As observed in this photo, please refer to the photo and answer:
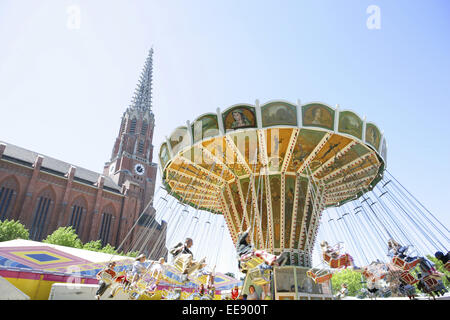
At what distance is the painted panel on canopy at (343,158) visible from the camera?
8.51 m

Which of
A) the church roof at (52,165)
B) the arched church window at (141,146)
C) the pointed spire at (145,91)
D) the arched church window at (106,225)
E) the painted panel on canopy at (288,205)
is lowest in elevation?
the painted panel on canopy at (288,205)

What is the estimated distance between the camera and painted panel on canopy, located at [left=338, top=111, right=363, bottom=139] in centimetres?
749

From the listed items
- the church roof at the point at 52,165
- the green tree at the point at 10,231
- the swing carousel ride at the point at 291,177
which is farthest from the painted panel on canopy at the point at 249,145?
the church roof at the point at 52,165

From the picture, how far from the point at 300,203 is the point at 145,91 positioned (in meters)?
60.2

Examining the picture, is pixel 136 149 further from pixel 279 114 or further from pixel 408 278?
pixel 408 278

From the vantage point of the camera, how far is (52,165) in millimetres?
39844

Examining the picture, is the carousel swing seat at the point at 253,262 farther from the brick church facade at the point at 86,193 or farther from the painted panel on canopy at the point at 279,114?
the brick church facade at the point at 86,193

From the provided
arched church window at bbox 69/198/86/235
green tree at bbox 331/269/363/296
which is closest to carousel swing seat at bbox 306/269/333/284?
green tree at bbox 331/269/363/296

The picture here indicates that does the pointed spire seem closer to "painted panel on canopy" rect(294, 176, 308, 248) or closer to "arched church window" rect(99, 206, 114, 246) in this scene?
"arched church window" rect(99, 206, 114, 246)

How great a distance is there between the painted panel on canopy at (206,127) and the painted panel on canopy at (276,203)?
104 inches

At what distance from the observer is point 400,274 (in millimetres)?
6312

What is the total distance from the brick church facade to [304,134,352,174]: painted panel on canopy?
55.1 ft

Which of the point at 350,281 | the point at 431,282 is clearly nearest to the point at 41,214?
the point at 431,282
